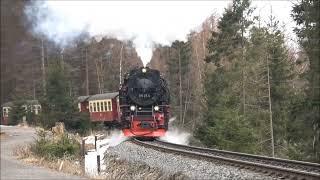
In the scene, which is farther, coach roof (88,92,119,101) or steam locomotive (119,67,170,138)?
coach roof (88,92,119,101)

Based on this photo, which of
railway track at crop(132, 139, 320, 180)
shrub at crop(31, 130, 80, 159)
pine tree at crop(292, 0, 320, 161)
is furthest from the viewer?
pine tree at crop(292, 0, 320, 161)

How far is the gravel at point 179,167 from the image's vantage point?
11445 mm

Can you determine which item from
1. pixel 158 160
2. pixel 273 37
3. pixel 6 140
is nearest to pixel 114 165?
pixel 158 160

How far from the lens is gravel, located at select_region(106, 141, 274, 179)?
37.6 feet

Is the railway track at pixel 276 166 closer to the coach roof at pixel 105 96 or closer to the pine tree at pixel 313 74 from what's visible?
the pine tree at pixel 313 74

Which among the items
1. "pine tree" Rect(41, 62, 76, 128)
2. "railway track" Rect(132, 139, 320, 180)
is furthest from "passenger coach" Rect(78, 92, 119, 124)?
"railway track" Rect(132, 139, 320, 180)

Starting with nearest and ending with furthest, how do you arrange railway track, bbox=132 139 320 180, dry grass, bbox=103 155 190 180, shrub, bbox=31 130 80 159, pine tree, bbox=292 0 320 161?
railway track, bbox=132 139 320 180, dry grass, bbox=103 155 190 180, shrub, bbox=31 130 80 159, pine tree, bbox=292 0 320 161

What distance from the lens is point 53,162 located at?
15.8 metres

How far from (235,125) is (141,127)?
15.2 feet

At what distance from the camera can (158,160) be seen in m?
15.1

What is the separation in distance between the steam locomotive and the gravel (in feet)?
23.5

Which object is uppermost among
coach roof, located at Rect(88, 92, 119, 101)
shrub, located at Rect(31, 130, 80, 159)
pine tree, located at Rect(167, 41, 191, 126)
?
pine tree, located at Rect(167, 41, 191, 126)

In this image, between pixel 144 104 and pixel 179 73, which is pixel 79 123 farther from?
pixel 179 73

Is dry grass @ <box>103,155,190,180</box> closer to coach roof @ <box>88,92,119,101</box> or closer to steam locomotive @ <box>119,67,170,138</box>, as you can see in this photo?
steam locomotive @ <box>119,67,170,138</box>
